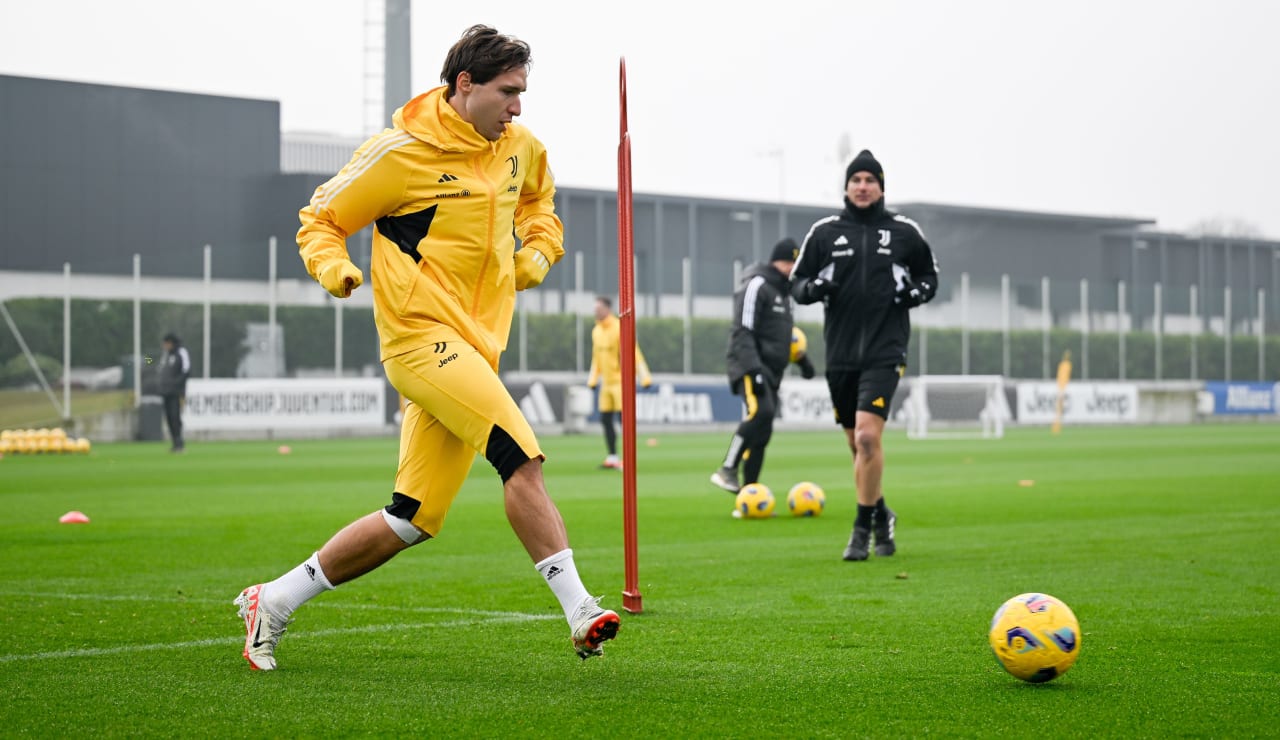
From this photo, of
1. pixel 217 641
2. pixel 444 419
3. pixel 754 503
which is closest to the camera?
pixel 444 419

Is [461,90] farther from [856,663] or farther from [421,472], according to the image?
[856,663]

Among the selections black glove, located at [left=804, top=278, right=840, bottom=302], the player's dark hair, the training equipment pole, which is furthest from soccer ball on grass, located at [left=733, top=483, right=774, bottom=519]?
the player's dark hair

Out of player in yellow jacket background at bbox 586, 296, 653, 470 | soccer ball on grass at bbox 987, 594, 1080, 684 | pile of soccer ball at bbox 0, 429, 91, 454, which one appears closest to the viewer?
soccer ball on grass at bbox 987, 594, 1080, 684

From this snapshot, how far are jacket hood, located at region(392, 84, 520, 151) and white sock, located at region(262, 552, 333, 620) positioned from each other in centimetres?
154

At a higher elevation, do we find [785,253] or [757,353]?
[785,253]

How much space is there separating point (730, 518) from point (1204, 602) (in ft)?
18.7

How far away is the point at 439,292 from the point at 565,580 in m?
1.09

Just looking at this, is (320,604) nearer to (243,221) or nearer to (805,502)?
(805,502)

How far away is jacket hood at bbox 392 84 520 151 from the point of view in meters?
5.27

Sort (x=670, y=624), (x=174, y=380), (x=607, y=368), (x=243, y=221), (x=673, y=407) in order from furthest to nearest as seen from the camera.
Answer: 1. (x=243, y=221)
2. (x=673, y=407)
3. (x=174, y=380)
4. (x=607, y=368)
5. (x=670, y=624)

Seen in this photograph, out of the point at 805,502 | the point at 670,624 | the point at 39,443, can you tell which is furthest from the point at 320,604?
the point at 39,443

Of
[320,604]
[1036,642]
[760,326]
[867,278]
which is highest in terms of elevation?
[867,278]

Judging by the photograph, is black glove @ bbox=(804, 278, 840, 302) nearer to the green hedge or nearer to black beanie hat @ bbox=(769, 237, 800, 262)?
black beanie hat @ bbox=(769, 237, 800, 262)

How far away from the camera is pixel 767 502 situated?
1232cm
